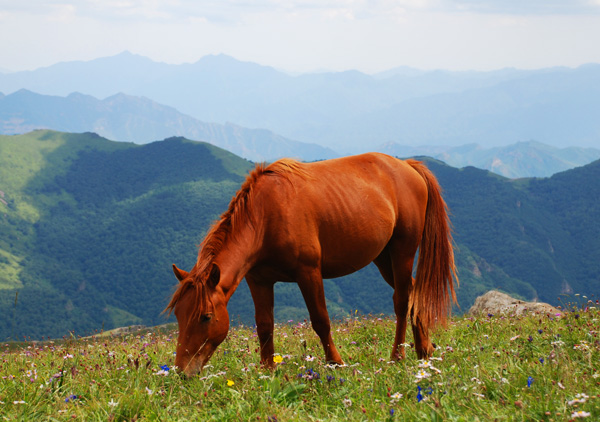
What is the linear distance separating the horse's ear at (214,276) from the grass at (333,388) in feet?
2.74

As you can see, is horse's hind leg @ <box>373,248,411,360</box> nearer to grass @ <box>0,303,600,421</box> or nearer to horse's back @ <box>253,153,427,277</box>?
grass @ <box>0,303,600,421</box>

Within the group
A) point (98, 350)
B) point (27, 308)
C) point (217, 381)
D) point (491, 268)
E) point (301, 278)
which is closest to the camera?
point (217, 381)

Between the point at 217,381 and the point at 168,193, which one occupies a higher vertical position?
the point at 217,381

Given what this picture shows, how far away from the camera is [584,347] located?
5.18 metres

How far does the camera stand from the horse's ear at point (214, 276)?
511cm

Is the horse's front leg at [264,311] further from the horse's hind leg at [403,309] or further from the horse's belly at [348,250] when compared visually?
the horse's hind leg at [403,309]

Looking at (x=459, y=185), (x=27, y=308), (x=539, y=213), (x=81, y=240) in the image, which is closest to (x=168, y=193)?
(x=81, y=240)

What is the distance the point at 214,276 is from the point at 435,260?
3.51 metres

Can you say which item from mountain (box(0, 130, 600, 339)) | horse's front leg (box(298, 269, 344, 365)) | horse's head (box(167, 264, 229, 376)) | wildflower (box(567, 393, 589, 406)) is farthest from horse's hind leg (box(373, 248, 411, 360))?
mountain (box(0, 130, 600, 339))

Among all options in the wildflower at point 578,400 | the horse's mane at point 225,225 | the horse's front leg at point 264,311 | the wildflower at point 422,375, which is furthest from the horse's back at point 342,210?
the wildflower at point 578,400

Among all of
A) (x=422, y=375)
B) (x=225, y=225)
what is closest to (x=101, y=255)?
(x=225, y=225)

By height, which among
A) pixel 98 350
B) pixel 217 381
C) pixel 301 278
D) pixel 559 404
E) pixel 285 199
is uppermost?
pixel 285 199

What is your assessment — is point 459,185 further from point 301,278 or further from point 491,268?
point 301,278

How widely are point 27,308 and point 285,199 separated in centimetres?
14139
